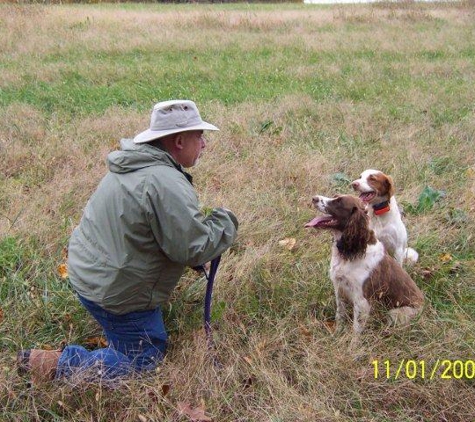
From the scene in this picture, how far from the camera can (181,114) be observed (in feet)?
9.83

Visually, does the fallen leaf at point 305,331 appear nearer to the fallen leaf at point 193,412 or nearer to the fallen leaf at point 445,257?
the fallen leaf at point 193,412

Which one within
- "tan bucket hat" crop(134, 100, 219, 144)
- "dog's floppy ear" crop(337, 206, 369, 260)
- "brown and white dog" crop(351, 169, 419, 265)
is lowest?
"brown and white dog" crop(351, 169, 419, 265)

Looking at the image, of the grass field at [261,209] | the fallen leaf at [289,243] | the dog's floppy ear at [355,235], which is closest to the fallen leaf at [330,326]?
the grass field at [261,209]

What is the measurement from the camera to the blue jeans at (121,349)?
10.00ft

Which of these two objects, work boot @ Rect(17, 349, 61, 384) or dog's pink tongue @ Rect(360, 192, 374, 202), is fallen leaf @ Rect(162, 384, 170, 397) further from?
dog's pink tongue @ Rect(360, 192, 374, 202)

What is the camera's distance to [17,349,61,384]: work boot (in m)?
3.00

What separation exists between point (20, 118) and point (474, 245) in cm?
607

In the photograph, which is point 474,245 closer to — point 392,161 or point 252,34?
point 392,161

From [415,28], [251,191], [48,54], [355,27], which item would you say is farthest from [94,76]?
[415,28]

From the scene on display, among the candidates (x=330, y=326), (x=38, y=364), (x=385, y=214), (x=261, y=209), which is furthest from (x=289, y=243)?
(x=38, y=364)

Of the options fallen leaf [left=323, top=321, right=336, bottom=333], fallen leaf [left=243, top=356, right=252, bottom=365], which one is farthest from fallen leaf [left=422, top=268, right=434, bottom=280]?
fallen leaf [left=243, top=356, right=252, bottom=365]

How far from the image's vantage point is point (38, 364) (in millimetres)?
3021

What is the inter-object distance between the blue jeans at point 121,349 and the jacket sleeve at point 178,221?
497mm

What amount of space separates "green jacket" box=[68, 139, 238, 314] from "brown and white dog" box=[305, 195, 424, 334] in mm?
769
